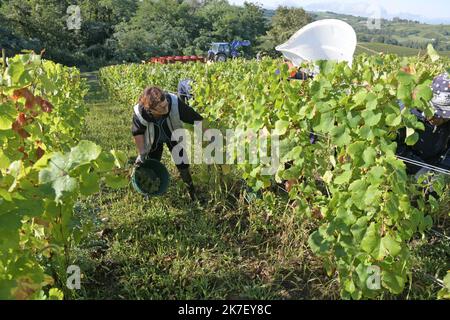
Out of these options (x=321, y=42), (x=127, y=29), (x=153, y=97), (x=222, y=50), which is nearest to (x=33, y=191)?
(x=153, y=97)

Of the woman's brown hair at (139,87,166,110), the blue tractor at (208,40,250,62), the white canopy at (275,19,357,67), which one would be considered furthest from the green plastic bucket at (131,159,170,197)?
the blue tractor at (208,40,250,62)

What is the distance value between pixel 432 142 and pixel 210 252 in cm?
175

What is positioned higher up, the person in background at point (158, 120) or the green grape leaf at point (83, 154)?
the green grape leaf at point (83, 154)

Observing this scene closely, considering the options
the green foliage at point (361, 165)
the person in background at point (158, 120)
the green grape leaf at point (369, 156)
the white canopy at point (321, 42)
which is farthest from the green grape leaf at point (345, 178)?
the white canopy at point (321, 42)

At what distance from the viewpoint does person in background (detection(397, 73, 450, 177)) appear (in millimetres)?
2597

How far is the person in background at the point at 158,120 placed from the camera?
3.05m

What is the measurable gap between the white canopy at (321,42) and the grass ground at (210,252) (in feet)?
8.70

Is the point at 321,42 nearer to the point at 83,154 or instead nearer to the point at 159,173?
the point at 159,173

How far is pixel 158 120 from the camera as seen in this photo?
3.29m

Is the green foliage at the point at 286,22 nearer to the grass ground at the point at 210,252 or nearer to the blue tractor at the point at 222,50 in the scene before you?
the blue tractor at the point at 222,50

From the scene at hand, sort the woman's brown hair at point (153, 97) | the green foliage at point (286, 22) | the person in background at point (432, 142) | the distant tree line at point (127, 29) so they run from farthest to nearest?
the green foliage at point (286, 22), the distant tree line at point (127, 29), the woman's brown hair at point (153, 97), the person in background at point (432, 142)

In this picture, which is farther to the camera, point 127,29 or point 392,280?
point 127,29

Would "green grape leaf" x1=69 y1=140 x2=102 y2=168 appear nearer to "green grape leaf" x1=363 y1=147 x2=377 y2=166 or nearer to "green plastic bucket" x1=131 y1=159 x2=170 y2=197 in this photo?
"green grape leaf" x1=363 y1=147 x2=377 y2=166
